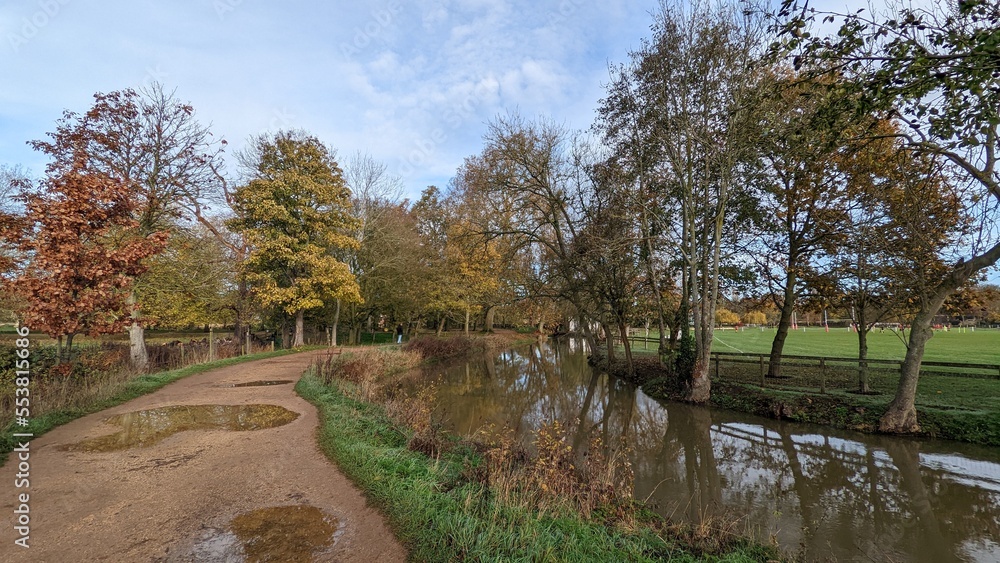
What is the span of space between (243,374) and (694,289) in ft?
51.2

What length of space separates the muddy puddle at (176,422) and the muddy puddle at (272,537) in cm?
393

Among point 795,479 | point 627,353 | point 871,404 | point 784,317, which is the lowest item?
point 795,479

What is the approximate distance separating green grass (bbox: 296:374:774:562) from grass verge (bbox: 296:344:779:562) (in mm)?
11

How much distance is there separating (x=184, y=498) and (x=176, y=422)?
420cm

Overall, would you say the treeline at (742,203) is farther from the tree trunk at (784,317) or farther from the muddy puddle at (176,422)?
the muddy puddle at (176,422)

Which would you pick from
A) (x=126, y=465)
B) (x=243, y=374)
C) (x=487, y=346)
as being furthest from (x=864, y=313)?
(x=487, y=346)

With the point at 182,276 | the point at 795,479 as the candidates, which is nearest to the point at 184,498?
the point at 795,479

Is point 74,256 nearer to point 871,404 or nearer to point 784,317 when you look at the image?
point 871,404

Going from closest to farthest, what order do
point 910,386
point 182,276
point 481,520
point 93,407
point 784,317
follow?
point 481,520 < point 93,407 < point 910,386 < point 784,317 < point 182,276

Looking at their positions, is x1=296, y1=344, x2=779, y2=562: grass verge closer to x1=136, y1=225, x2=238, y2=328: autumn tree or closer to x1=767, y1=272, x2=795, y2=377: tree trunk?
x1=767, y1=272, x2=795, y2=377: tree trunk

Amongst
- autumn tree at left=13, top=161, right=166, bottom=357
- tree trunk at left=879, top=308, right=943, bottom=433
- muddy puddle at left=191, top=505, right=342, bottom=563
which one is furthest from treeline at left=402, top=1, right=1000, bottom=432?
autumn tree at left=13, top=161, right=166, bottom=357

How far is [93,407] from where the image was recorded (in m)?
8.98

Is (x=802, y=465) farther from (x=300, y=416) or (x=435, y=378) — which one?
(x=435, y=378)

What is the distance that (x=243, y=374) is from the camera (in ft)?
47.6
